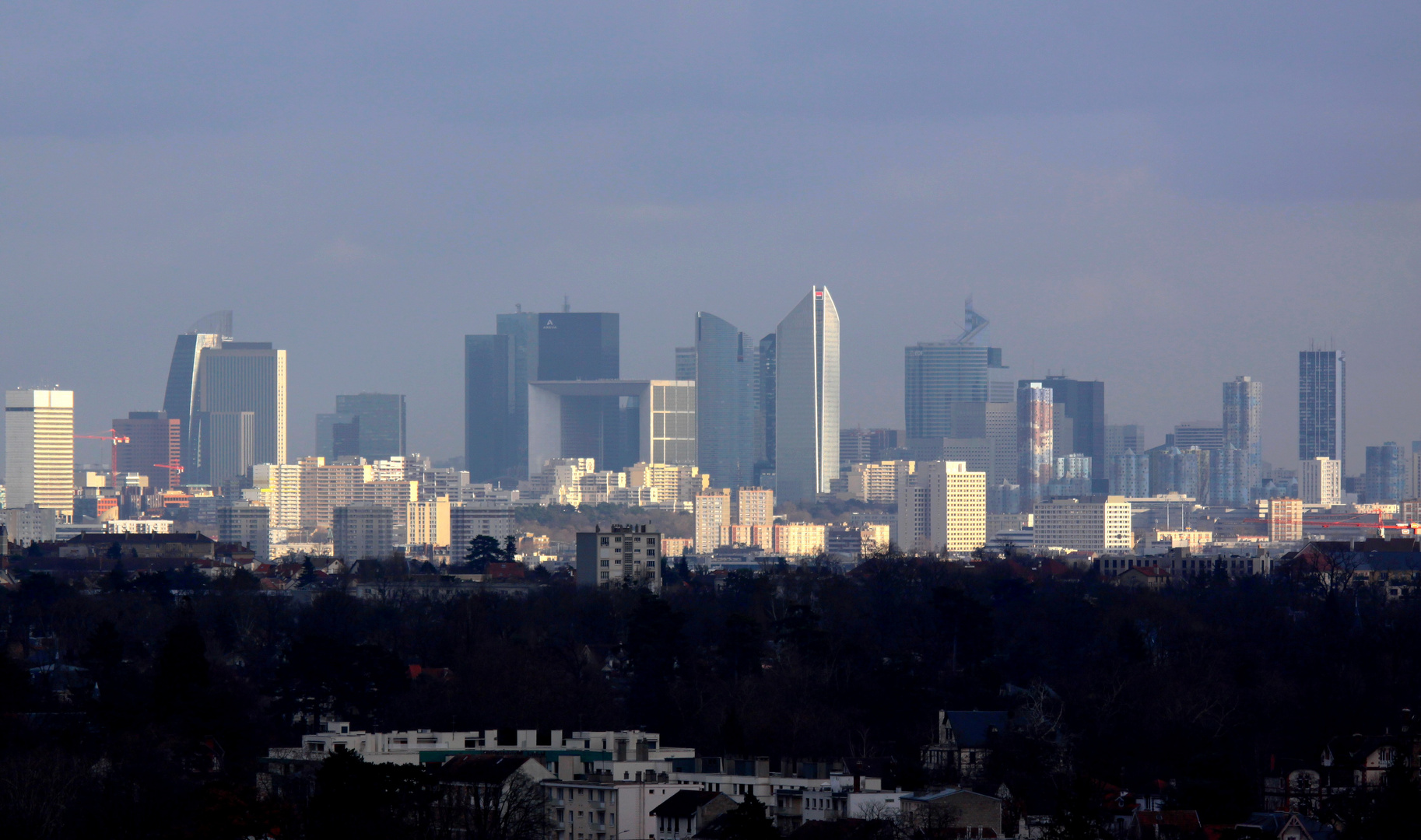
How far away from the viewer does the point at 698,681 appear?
63.3 m

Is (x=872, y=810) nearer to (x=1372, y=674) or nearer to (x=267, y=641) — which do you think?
(x=1372, y=674)

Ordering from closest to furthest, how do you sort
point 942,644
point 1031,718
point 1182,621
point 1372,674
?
point 1031,718
point 1372,674
point 942,644
point 1182,621

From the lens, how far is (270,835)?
3747 cm

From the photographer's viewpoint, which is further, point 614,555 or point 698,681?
point 614,555

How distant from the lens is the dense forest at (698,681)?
150 feet

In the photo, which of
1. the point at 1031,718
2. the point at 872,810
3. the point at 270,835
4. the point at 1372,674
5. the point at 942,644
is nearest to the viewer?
the point at 270,835

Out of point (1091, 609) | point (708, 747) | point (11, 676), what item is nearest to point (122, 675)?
point (11, 676)

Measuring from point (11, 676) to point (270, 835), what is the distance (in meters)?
16.4

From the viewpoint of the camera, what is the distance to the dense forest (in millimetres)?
45625

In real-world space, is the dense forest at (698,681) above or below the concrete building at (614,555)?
below

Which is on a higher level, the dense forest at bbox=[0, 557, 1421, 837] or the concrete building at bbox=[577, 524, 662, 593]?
the concrete building at bbox=[577, 524, 662, 593]

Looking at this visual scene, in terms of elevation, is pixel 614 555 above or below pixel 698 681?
above

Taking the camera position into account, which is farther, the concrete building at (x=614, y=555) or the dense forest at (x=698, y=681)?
the concrete building at (x=614, y=555)

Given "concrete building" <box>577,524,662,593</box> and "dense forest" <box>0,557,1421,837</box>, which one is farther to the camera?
"concrete building" <box>577,524,662,593</box>
